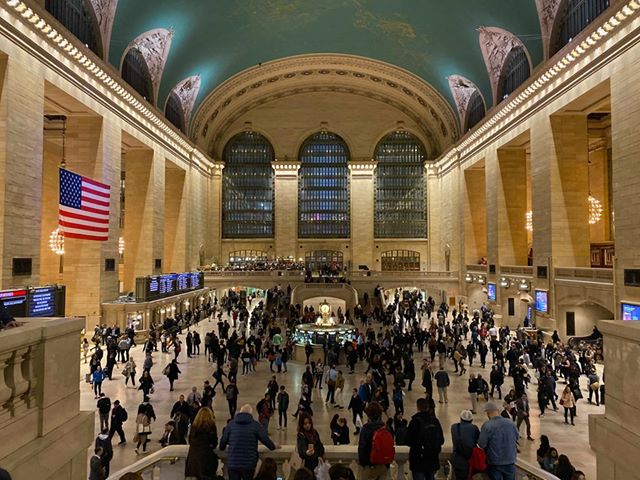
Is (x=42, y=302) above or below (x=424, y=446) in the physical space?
above

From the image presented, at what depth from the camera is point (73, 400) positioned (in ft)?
10.7

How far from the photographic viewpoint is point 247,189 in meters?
37.4

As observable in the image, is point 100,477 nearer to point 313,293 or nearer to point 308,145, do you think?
point 313,293

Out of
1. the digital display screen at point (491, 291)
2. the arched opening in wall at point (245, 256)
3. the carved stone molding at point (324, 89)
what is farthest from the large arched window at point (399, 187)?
the digital display screen at point (491, 291)

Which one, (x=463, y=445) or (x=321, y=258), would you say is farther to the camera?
(x=321, y=258)

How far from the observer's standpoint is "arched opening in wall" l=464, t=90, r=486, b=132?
27423 mm

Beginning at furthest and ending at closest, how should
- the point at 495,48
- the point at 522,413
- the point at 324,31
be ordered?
the point at 324,31, the point at 495,48, the point at 522,413

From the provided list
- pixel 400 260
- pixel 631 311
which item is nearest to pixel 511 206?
pixel 631 311

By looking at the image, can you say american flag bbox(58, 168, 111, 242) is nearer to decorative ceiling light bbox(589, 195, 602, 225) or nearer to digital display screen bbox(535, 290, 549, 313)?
digital display screen bbox(535, 290, 549, 313)

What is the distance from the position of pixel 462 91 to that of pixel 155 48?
59.5ft

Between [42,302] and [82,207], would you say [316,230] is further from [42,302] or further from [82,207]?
[42,302]

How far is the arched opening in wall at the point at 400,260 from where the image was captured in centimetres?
3681

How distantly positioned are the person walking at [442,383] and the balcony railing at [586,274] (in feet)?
25.7

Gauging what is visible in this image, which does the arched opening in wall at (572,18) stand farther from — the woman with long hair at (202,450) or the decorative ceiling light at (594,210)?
the woman with long hair at (202,450)
